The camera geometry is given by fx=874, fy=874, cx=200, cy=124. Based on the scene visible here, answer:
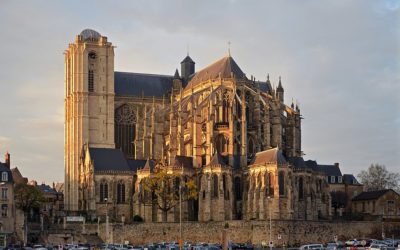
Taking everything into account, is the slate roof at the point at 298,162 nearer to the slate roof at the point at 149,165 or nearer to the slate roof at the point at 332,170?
the slate roof at the point at 149,165

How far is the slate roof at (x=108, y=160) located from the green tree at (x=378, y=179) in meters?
50.7

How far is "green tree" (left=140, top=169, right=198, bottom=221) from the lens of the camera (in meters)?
112

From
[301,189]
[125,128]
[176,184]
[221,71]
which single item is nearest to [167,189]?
[176,184]

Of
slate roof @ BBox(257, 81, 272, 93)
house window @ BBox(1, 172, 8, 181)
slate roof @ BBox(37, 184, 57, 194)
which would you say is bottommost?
slate roof @ BBox(37, 184, 57, 194)

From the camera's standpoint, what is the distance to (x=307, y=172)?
371 feet

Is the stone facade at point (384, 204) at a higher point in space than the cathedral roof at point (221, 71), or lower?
lower

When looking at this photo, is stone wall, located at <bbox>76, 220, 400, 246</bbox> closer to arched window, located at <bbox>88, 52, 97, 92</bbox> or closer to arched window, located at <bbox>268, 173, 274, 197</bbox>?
arched window, located at <bbox>268, 173, 274, 197</bbox>

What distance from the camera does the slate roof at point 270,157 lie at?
108 metres

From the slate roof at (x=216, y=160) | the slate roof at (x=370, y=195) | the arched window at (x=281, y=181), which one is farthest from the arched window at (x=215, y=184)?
the slate roof at (x=370, y=195)

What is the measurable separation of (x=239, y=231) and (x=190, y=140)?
2100 cm

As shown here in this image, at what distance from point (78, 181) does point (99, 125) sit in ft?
33.7

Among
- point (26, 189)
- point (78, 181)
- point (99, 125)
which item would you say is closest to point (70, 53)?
point (99, 125)

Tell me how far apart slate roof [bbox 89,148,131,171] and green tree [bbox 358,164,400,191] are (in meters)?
50.7

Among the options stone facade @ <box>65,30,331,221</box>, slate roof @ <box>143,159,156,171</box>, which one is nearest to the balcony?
stone facade @ <box>65,30,331,221</box>
